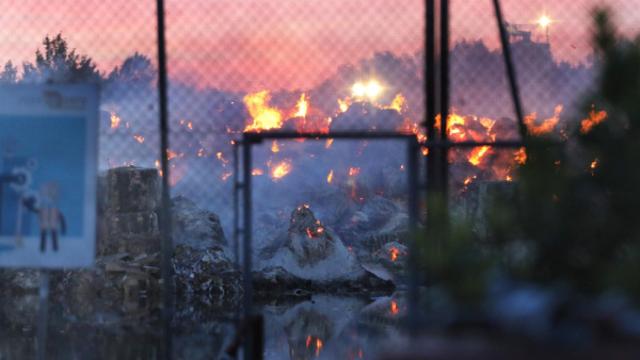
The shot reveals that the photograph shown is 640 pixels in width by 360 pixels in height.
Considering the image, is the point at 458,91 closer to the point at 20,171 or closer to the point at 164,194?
the point at 164,194

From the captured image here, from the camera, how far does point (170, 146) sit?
8.39m

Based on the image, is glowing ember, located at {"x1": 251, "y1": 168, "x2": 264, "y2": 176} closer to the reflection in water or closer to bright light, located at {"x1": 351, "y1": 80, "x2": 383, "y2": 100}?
the reflection in water

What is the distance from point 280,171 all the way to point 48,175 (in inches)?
420

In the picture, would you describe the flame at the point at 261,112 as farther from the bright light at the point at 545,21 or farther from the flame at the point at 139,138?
the bright light at the point at 545,21

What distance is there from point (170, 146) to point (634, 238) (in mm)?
3961

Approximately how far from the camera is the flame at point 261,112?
32.3 ft

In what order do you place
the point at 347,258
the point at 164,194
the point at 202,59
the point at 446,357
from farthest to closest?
the point at 347,258
the point at 202,59
the point at 164,194
the point at 446,357

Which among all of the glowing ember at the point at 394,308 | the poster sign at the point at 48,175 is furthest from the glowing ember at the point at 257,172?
the poster sign at the point at 48,175

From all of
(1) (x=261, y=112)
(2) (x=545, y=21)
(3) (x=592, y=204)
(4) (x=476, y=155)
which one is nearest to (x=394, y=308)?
(4) (x=476, y=155)

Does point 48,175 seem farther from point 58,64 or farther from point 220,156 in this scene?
point 58,64

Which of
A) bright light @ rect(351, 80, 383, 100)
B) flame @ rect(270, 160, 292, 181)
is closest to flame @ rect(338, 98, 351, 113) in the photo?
bright light @ rect(351, 80, 383, 100)

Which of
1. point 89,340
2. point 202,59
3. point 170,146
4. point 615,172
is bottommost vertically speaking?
point 89,340

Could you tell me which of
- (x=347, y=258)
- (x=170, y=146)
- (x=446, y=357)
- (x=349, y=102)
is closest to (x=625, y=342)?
(x=446, y=357)

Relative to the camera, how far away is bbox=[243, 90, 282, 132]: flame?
9852 mm
